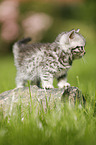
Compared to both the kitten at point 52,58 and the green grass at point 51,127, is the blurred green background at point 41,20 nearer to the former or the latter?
the kitten at point 52,58

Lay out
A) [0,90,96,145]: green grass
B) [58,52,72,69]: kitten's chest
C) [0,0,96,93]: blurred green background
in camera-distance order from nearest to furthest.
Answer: [0,90,96,145]: green grass, [58,52,72,69]: kitten's chest, [0,0,96,93]: blurred green background

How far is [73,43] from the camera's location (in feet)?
9.99

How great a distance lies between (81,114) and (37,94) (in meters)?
0.62

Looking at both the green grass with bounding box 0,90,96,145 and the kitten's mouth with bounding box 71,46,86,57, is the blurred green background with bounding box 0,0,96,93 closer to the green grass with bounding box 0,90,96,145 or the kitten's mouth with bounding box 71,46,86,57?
the kitten's mouth with bounding box 71,46,86,57

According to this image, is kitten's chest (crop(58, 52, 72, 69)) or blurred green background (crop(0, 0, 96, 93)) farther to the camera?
blurred green background (crop(0, 0, 96, 93))

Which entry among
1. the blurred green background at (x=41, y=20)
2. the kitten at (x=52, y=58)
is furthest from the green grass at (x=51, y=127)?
the blurred green background at (x=41, y=20)

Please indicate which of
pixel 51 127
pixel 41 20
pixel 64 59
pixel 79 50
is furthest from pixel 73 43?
pixel 41 20

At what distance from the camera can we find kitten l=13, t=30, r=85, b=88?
306cm

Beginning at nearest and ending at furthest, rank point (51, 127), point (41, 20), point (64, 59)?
1. point (51, 127)
2. point (64, 59)
3. point (41, 20)

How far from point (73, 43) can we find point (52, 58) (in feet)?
1.14

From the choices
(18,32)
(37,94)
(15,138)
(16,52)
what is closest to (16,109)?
(37,94)

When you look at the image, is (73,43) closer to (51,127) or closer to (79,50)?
(79,50)

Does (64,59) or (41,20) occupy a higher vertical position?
(41,20)

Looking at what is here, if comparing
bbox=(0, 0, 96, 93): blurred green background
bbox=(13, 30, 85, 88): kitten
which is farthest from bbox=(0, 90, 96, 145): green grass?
bbox=(0, 0, 96, 93): blurred green background
